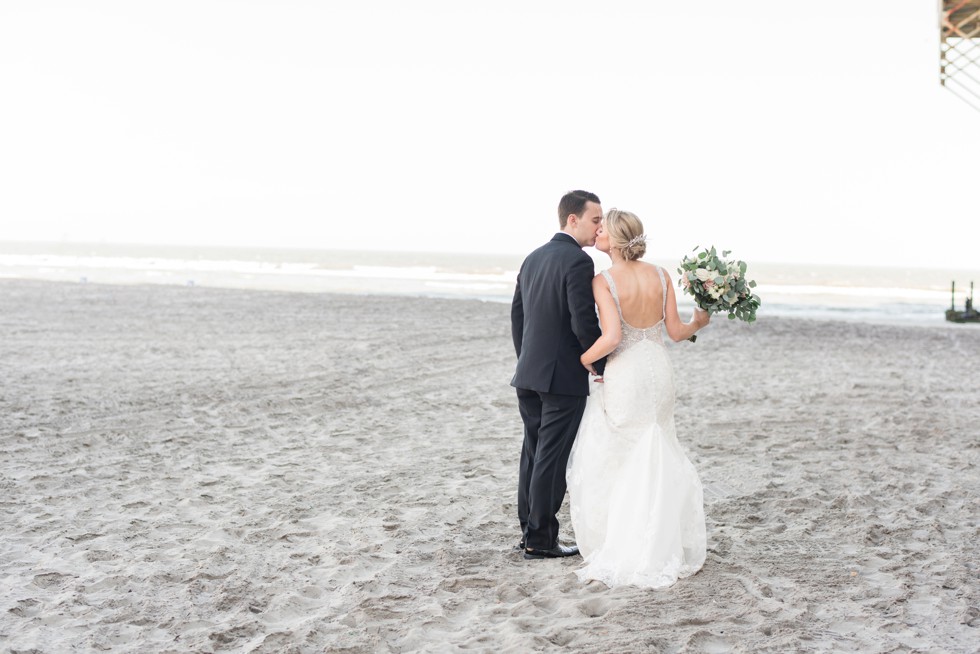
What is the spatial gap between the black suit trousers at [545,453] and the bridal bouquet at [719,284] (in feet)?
2.39

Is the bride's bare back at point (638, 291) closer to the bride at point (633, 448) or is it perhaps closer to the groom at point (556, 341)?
the bride at point (633, 448)

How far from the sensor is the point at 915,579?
4.02m

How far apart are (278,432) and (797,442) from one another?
4.46 m

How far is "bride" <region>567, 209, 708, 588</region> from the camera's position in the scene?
12.7 feet

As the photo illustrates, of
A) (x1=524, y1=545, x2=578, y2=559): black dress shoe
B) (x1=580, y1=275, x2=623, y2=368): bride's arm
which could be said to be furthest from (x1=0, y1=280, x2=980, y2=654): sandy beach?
(x1=580, y1=275, x2=623, y2=368): bride's arm

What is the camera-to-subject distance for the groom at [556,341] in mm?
3949

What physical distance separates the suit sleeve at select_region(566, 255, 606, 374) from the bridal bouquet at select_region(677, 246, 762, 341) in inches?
16.6

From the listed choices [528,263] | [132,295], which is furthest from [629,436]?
[132,295]

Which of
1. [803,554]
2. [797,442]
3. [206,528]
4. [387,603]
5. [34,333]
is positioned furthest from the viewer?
[34,333]

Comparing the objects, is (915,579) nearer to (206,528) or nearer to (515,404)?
(206,528)

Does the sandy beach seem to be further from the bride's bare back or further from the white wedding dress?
the bride's bare back

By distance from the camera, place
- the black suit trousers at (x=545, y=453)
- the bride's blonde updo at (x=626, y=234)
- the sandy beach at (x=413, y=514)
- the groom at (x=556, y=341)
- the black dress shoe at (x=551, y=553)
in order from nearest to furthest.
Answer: the sandy beach at (x=413, y=514), the bride's blonde updo at (x=626, y=234), the groom at (x=556, y=341), the black suit trousers at (x=545, y=453), the black dress shoe at (x=551, y=553)

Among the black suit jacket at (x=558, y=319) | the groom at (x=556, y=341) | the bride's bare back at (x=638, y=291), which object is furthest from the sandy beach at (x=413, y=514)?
the bride's bare back at (x=638, y=291)

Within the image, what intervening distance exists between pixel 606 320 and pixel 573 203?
60 cm
